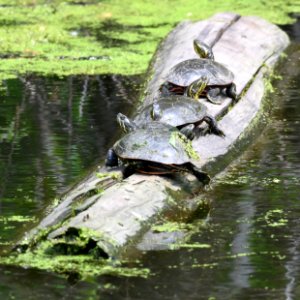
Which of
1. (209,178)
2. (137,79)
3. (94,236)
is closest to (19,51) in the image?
(137,79)

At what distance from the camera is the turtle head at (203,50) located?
7.27 meters

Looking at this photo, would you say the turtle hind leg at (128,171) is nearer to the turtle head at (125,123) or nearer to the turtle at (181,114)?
the turtle head at (125,123)

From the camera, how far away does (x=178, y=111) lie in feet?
19.3

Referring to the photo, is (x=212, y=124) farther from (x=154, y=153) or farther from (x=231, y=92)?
(x=154, y=153)

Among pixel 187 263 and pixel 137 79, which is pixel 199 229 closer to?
pixel 187 263

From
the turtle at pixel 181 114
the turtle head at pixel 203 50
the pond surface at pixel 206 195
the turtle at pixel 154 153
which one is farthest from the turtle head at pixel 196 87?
the turtle at pixel 154 153

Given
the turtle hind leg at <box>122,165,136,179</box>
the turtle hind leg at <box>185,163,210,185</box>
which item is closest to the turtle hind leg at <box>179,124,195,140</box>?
the turtle hind leg at <box>185,163,210,185</box>

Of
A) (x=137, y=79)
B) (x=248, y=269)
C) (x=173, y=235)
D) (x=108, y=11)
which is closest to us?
(x=248, y=269)

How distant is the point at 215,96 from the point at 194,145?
0.93 metres

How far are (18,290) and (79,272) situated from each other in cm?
29

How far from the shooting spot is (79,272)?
4250 millimetres

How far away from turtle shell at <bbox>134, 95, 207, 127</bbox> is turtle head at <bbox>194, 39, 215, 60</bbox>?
4.01 ft

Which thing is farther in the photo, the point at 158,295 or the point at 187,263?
the point at 187,263

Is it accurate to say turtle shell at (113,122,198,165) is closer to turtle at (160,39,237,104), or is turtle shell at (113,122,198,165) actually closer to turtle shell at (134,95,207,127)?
turtle shell at (134,95,207,127)
